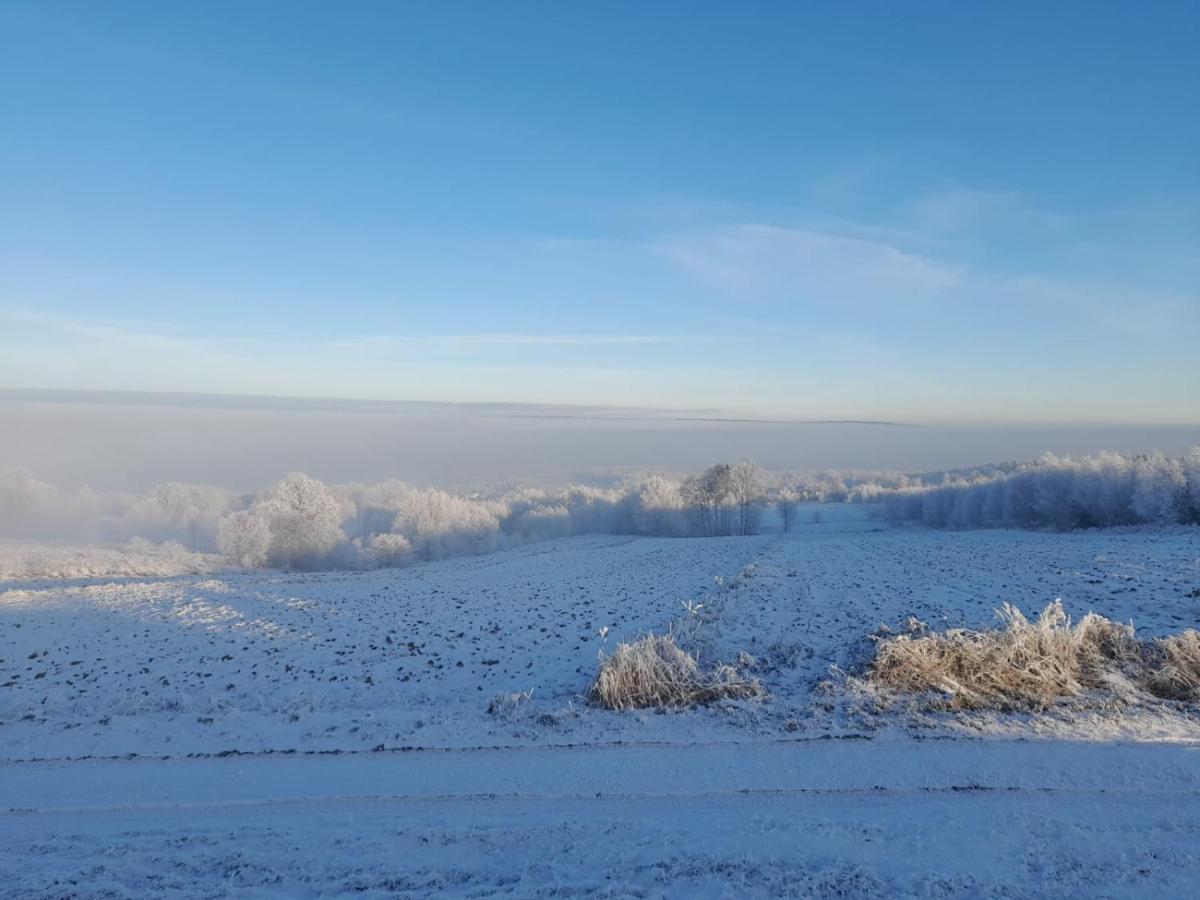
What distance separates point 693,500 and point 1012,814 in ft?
253

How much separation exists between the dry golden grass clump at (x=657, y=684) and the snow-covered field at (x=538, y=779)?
40 cm

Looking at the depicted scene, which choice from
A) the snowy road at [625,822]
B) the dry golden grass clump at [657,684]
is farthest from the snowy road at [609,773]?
the dry golden grass clump at [657,684]

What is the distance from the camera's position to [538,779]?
8.28 m

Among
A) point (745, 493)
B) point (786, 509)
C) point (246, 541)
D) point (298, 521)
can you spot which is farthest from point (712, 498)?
point (246, 541)

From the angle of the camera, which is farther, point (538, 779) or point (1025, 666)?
point (1025, 666)

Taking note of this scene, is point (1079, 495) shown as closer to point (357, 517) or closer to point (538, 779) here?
point (538, 779)

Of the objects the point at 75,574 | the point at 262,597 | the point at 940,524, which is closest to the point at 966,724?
the point at 262,597

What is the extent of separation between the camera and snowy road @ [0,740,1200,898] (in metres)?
6.09

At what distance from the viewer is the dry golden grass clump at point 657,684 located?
35.2 ft

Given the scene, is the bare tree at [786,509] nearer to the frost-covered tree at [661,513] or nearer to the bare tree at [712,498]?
the bare tree at [712,498]

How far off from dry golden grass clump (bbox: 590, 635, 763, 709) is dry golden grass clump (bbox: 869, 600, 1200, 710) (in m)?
2.52

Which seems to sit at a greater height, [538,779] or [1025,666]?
[1025,666]

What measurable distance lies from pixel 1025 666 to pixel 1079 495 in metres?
67.3

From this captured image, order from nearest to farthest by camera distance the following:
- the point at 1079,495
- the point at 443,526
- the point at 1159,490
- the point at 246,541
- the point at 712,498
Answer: the point at 1159,490
the point at 246,541
the point at 1079,495
the point at 443,526
the point at 712,498
